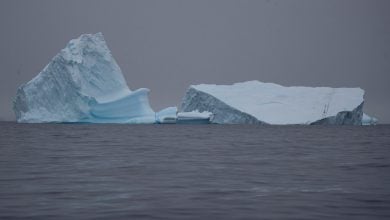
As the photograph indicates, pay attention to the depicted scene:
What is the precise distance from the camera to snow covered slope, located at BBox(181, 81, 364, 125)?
32.1 meters

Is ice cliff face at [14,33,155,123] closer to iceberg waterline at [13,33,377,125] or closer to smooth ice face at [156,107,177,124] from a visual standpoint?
iceberg waterline at [13,33,377,125]

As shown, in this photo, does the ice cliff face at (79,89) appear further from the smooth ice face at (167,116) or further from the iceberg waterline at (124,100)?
the smooth ice face at (167,116)

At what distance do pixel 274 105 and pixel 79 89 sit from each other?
37.4 feet

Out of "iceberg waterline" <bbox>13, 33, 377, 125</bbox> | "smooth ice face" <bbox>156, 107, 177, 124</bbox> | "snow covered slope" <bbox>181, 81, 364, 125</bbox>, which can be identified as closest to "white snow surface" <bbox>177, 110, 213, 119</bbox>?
"iceberg waterline" <bbox>13, 33, 377, 125</bbox>

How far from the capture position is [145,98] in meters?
32.3

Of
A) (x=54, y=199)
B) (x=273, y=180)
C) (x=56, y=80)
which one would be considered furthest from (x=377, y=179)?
(x=56, y=80)

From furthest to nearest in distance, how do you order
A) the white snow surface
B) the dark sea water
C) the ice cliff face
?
1. the white snow surface
2. the ice cliff face
3. the dark sea water

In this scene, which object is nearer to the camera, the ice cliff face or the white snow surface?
the ice cliff face

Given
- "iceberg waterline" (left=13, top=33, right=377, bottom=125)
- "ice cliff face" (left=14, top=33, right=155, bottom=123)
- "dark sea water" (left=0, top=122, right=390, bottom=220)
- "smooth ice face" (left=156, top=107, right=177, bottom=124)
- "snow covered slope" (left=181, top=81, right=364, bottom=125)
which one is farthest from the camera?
"smooth ice face" (left=156, top=107, right=177, bottom=124)

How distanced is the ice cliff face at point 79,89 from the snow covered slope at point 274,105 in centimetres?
363

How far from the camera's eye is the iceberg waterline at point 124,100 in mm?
29734

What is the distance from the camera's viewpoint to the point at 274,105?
3416cm

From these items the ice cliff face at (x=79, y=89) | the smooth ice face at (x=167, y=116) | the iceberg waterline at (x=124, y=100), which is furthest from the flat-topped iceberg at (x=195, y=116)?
the ice cliff face at (x=79, y=89)

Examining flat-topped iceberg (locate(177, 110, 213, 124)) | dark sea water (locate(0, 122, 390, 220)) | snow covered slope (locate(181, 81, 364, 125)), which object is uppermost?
snow covered slope (locate(181, 81, 364, 125))
